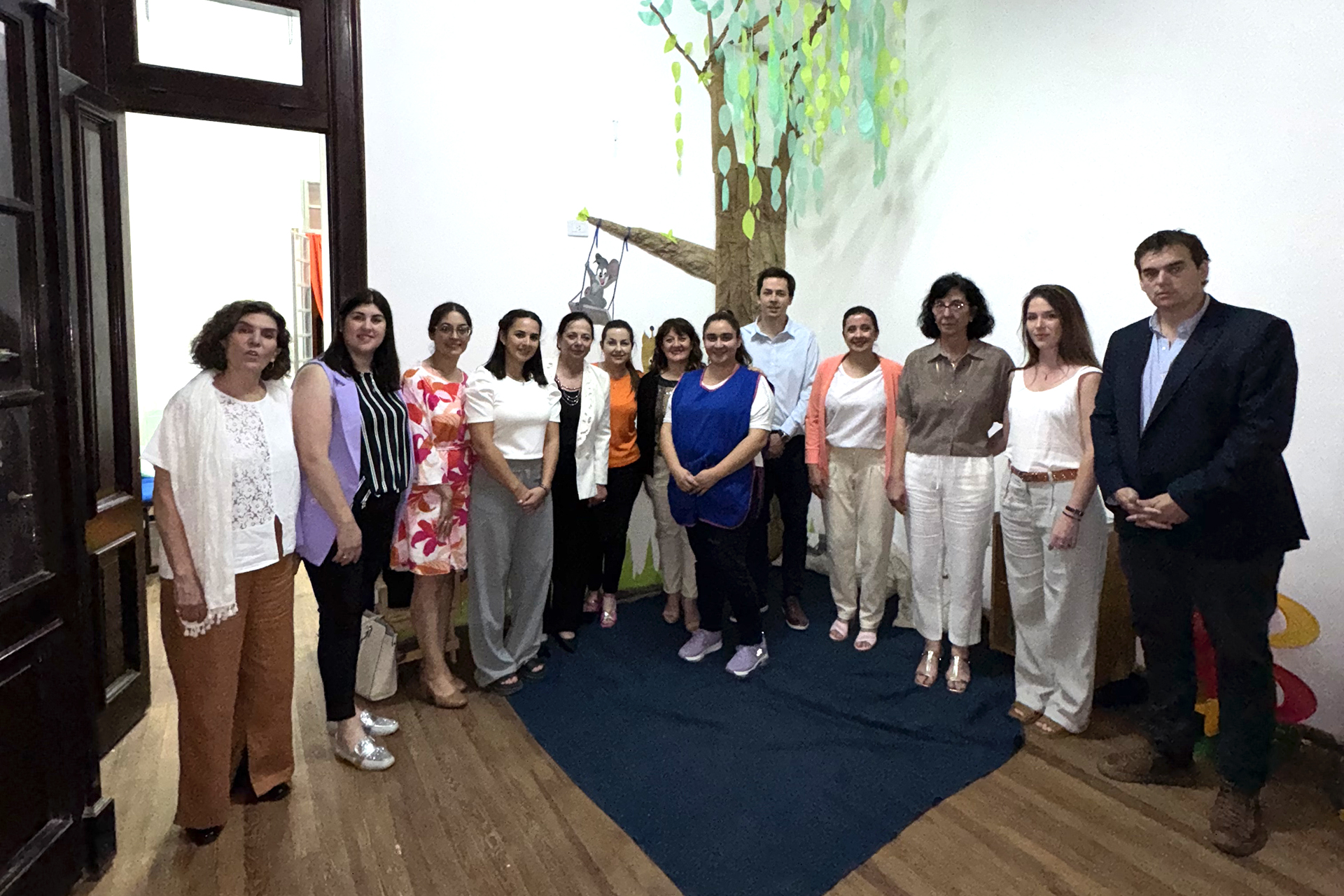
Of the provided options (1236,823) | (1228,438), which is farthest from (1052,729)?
(1228,438)

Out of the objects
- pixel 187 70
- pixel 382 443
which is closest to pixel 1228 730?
pixel 382 443

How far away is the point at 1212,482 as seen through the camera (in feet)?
5.79

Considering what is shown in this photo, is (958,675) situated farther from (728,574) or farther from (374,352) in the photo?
(374,352)

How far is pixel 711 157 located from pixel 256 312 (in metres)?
2.63

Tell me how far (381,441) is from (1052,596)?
2014 mm

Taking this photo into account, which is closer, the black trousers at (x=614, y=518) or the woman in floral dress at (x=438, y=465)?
the woman in floral dress at (x=438, y=465)

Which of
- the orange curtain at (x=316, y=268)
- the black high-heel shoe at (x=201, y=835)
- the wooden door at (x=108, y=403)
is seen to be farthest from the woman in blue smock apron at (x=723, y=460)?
the orange curtain at (x=316, y=268)

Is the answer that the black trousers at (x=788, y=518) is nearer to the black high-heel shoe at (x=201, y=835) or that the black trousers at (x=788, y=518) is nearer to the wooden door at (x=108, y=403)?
the black high-heel shoe at (x=201, y=835)

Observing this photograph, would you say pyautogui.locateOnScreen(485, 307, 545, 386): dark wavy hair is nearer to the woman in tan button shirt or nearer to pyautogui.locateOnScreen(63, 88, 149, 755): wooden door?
pyautogui.locateOnScreen(63, 88, 149, 755): wooden door

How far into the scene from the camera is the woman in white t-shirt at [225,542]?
5.34ft

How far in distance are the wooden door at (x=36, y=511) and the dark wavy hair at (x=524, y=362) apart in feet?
3.68

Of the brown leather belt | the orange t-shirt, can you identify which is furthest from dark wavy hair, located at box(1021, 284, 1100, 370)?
the orange t-shirt

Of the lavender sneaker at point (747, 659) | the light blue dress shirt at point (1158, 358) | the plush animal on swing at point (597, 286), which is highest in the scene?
the plush animal on swing at point (597, 286)

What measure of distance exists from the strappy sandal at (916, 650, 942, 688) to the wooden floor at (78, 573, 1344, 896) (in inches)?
15.4
